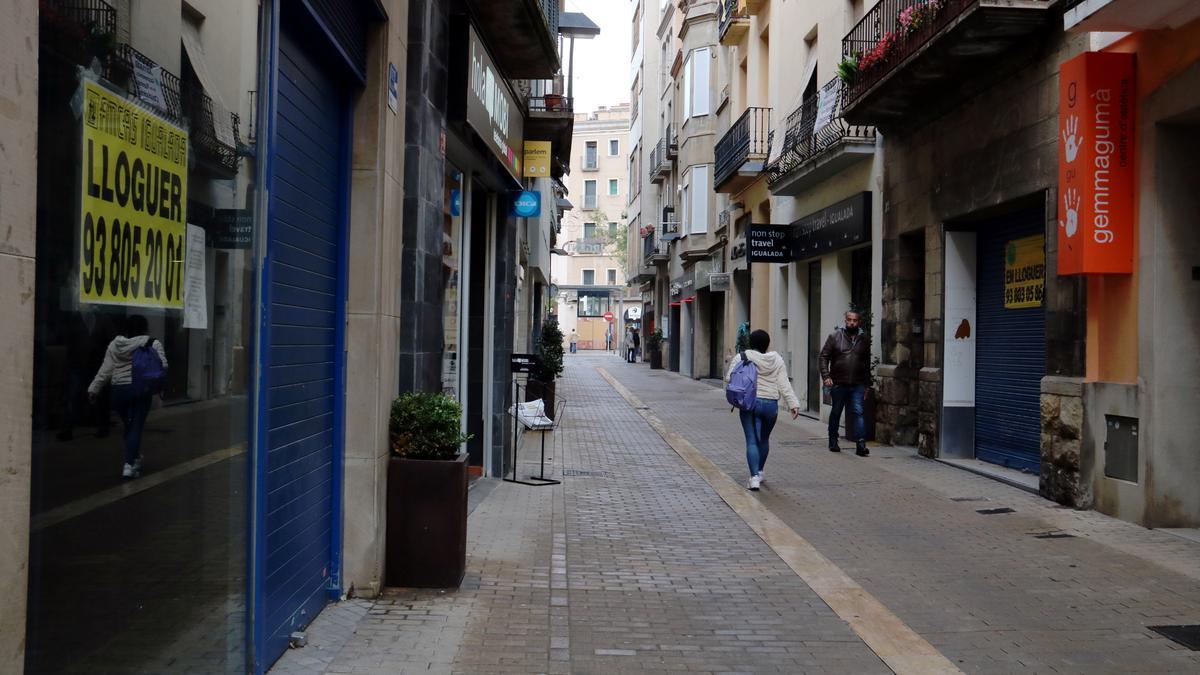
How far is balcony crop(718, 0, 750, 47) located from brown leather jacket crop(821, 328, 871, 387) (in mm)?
12903

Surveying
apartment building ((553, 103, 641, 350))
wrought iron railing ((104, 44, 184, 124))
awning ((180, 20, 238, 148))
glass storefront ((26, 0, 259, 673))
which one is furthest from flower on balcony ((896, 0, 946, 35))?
apartment building ((553, 103, 641, 350))

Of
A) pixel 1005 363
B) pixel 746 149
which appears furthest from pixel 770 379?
pixel 746 149

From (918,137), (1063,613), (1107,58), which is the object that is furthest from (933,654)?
(918,137)

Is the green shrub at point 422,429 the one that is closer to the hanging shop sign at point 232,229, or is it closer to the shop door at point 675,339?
the hanging shop sign at point 232,229

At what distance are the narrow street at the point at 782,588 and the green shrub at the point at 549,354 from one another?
17.4 feet

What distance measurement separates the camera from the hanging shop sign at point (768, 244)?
1988 centimetres

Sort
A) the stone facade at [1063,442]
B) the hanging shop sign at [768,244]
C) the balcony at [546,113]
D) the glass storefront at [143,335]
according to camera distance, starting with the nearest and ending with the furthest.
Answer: the glass storefront at [143,335], the stone facade at [1063,442], the balcony at [546,113], the hanging shop sign at [768,244]

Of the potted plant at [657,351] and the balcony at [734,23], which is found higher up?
the balcony at [734,23]

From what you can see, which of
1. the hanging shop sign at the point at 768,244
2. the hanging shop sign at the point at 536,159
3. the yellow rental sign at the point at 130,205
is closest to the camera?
the yellow rental sign at the point at 130,205

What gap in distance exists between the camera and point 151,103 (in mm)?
3010

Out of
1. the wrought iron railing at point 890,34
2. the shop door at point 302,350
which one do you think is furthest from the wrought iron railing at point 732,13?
the shop door at point 302,350

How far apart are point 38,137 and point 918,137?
1258cm

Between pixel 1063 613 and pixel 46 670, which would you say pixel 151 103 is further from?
pixel 1063 613

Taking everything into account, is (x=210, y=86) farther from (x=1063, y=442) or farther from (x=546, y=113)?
(x=546, y=113)
